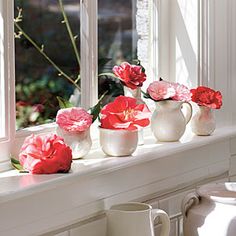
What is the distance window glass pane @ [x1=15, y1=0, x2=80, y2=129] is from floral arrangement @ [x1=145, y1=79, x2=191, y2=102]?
0.23 metres

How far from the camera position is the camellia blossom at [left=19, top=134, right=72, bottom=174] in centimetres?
164

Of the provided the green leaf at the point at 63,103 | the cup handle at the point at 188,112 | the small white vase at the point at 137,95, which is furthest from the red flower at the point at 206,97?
the green leaf at the point at 63,103

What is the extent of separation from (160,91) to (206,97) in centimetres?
17

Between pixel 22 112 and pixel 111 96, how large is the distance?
37 cm

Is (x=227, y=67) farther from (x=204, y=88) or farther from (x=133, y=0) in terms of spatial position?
(x=133, y=0)

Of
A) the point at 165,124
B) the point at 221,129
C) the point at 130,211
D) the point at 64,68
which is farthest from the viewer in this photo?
the point at 221,129

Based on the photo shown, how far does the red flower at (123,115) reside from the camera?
6.03ft

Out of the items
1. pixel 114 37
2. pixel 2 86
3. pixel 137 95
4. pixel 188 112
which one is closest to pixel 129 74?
pixel 137 95

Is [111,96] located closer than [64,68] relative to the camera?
No

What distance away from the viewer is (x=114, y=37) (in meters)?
2.09

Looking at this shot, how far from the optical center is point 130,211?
173 cm

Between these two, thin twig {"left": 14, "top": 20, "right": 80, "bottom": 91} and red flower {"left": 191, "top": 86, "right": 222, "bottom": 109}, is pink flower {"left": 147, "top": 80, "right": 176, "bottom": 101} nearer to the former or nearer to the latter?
red flower {"left": 191, "top": 86, "right": 222, "bottom": 109}

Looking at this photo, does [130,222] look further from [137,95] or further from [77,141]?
[137,95]

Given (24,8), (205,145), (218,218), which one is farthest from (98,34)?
(218,218)
